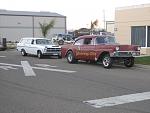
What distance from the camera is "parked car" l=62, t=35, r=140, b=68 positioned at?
765 inches

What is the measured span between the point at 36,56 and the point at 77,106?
21.3 metres

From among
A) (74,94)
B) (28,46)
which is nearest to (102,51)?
(74,94)

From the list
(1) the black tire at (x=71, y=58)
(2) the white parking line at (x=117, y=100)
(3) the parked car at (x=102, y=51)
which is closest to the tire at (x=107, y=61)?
(3) the parked car at (x=102, y=51)

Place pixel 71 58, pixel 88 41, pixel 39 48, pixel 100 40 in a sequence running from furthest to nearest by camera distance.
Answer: pixel 39 48, pixel 71 58, pixel 88 41, pixel 100 40

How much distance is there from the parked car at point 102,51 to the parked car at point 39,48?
187 inches

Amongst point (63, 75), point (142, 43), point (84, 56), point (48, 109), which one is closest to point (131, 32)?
point (142, 43)

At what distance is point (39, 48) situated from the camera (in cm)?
2845

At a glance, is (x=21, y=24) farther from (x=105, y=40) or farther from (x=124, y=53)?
(x=124, y=53)

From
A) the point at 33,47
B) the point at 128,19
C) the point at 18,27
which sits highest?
the point at 18,27

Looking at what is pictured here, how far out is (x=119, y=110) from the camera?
882 centimetres

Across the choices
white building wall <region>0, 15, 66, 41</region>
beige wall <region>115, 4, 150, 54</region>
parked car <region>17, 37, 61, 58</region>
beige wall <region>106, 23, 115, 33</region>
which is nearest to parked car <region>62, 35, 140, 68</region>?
parked car <region>17, 37, 61, 58</region>

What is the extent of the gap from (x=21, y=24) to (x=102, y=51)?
76678 mm

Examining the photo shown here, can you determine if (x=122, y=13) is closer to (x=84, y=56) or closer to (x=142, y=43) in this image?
(x=142, y=43)

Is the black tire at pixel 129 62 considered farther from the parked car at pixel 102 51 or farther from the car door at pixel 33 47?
the car door at pixel 33 47
